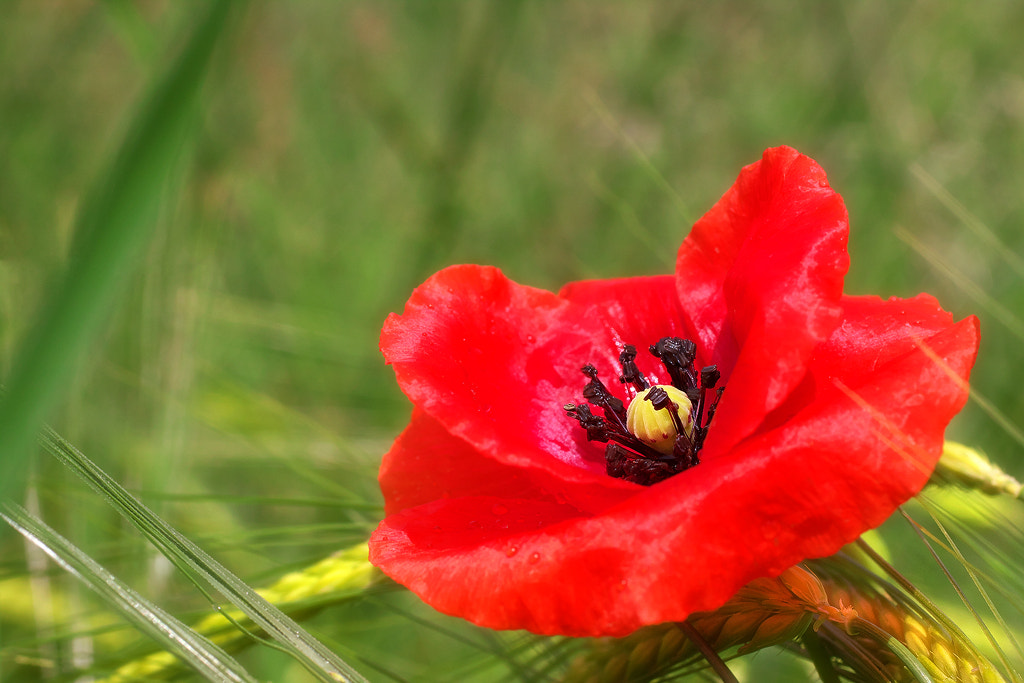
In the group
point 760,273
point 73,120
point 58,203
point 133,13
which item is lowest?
point 760,273

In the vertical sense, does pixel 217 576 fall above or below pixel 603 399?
below

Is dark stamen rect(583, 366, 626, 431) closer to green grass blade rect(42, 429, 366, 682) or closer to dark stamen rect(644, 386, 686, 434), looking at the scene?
dark stamen rect(644, 386, 686, 434)

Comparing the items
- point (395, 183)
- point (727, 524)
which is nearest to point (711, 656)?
point (727, 524)

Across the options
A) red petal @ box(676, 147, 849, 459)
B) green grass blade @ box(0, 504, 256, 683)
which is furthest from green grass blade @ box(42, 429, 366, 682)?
red petal @ box(676, 147, 849, 459)

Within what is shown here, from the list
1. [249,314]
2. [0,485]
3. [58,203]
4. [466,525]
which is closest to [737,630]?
[466,525]

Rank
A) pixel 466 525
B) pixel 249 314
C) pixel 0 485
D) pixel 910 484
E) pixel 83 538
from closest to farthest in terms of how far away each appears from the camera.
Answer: pixel 0 485 → pixel 910 484 → pixel 466 525 → pixel 83 538 → pixel 249 314

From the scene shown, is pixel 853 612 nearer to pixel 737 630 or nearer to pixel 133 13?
pixel 737 630

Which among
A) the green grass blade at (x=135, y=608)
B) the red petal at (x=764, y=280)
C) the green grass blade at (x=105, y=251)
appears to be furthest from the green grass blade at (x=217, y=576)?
the red petal at (x=764, y=280)

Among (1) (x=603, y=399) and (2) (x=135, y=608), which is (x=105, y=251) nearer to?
(2) (x=135, y=608)
